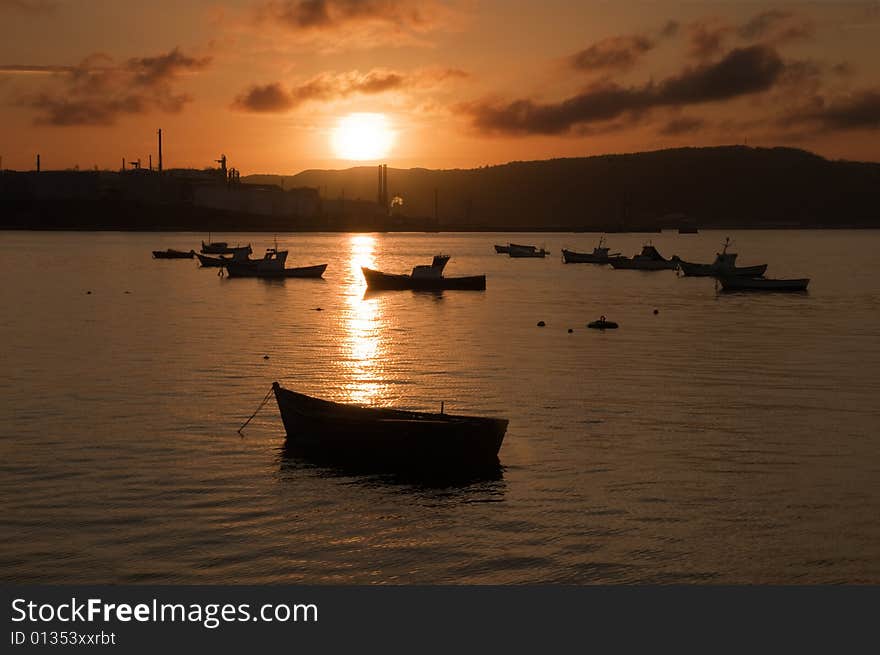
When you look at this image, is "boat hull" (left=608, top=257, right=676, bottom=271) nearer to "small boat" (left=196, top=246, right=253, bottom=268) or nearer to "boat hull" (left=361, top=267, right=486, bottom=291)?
"boat hull" (left=361, top=267, right=486, bottom=291)

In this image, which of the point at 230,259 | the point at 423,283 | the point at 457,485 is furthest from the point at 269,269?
the point at 457,485

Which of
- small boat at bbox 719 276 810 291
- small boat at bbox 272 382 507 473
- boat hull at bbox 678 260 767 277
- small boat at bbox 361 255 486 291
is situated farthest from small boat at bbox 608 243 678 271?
small boat at bbox 272 382 507 473

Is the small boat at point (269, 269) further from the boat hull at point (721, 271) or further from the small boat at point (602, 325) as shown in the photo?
the small boat at point (602, 325)

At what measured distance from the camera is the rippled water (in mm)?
18594

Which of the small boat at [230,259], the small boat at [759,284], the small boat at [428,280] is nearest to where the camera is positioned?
the small boat at [428,280]

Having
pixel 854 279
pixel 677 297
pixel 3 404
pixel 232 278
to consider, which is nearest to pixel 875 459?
pixel 3 404

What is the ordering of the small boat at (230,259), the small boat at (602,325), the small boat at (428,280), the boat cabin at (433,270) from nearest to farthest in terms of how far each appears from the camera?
the small boat at (602,325), the small boat at (428,280), the boat cabin at (433,270), the small boat at (230,259)

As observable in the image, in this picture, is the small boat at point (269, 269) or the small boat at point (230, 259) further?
the small boat at point (230, 259)

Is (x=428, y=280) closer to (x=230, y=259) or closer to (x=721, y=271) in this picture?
(x=230, y=259)

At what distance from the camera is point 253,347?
50.4 metres

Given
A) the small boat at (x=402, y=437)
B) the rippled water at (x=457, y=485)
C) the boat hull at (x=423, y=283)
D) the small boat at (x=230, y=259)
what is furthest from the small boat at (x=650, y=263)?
the small boat at (x=402, y=437)

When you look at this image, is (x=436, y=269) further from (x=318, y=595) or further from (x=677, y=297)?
(x=318, y=595)

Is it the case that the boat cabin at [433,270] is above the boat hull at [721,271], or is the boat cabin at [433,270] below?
above

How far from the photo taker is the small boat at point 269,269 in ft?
354
